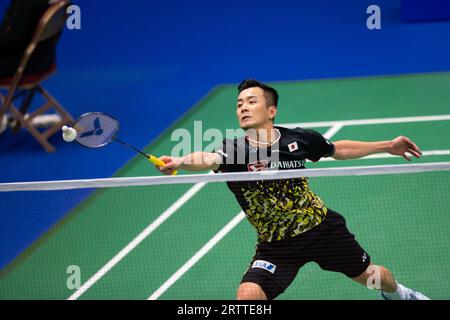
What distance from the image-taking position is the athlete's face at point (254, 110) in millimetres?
6129

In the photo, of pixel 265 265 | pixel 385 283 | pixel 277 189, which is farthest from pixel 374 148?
pixel 265 265

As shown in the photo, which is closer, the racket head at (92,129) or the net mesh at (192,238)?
the racket head at (92,129)

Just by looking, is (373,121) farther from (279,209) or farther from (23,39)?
(279,209)

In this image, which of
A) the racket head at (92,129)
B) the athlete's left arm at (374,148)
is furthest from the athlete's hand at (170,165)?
the athlete's left arm at (374,148)

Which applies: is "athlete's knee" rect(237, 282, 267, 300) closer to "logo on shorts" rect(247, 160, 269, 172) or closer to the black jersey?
the black jersey

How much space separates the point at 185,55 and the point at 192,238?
5.29m

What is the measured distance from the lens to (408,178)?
27.8ft

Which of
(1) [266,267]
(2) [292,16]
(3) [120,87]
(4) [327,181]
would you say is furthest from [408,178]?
(2) [292,16]

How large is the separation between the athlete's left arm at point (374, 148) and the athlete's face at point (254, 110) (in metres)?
0.53

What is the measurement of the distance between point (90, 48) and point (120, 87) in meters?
1.54

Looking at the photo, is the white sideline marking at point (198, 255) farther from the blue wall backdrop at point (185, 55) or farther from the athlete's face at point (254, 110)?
the blue wall backdrop at point (185, 55)

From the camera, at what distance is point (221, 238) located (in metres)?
7.83

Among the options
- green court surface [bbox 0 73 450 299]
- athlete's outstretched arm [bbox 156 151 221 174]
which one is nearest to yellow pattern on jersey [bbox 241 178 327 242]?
athlete's outstretched arm [bbox 156 151 221 174]

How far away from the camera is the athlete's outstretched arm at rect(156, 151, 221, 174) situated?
5684mm
